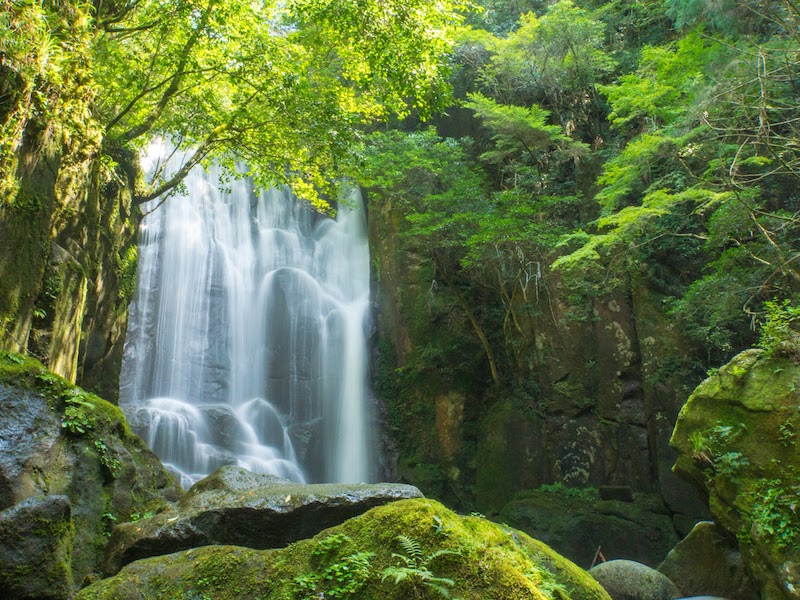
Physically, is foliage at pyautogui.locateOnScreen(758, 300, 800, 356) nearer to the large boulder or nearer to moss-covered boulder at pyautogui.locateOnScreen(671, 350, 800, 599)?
moss-covered boulder at pyautogui.locateOnScreen(671, 350, 800, 599)

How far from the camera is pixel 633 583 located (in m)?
7.14

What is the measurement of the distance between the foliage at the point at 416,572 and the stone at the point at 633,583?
16.9 ft

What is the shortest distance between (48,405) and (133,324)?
1238cm

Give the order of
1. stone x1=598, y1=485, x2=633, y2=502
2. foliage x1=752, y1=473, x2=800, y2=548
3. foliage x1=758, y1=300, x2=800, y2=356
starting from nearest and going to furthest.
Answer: foliage x1=752, y1=473, x2=800, y2=548 < foliage x1=758, y1=300, x2=800, y2=356 < stone x1=598, y1=485, x2=633, y2=502

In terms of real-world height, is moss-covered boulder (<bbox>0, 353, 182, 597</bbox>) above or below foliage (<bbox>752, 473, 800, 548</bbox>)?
above

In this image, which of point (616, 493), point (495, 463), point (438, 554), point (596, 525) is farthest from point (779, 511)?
point (495, 463)

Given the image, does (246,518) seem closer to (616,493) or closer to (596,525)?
(596,525)

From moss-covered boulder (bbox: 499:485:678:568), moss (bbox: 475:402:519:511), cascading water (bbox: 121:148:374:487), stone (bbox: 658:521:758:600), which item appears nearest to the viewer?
stone (bbox: 658:521:758:600)

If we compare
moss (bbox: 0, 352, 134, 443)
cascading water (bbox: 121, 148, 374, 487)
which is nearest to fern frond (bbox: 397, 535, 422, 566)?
moss (bbox: 0, 352, 134, 443)

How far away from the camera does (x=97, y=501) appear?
5.37 m

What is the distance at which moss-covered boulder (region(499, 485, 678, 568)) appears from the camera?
37.1 ft

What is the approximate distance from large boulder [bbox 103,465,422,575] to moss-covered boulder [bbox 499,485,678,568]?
7.19 meters

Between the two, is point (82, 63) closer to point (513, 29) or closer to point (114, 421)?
point (114, 421)

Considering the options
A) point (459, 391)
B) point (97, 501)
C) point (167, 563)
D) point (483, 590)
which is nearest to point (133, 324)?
point (459, 391)
